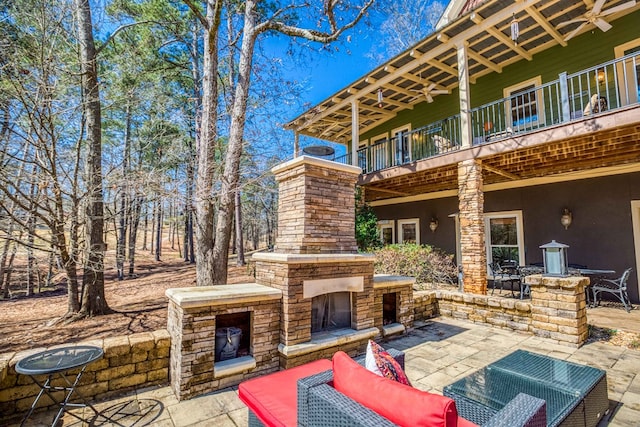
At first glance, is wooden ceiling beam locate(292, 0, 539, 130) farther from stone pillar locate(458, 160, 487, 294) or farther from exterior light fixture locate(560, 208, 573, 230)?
exterior light fixture locate(560, 208, 573, 230)

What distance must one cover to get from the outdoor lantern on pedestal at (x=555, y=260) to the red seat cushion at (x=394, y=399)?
13.5 ft

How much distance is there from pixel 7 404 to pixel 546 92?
11115 mm

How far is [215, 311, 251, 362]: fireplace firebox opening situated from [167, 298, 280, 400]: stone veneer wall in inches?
6.6

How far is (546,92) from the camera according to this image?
25.6 feet

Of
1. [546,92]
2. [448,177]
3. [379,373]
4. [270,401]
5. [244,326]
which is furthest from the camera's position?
[448,177]

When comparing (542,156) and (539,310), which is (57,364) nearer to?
(539,310)

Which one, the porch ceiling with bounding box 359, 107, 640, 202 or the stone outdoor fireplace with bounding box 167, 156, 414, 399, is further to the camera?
the porch ceiling with bounding box 359, 107, 640, 202

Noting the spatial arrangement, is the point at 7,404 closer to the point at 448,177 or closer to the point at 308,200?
the point at 308,200

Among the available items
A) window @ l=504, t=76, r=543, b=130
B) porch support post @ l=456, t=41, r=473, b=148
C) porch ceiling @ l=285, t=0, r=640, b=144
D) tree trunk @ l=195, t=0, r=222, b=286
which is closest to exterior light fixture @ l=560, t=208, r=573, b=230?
window @ l=504, t=76, r=543, b=130

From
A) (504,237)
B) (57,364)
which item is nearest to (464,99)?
(504,237)

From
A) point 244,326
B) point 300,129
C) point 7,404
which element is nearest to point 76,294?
point 7,404

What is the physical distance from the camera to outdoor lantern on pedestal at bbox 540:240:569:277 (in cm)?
470

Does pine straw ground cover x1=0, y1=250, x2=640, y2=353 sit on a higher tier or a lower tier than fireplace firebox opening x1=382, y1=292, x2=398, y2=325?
lower

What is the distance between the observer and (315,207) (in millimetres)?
3898
